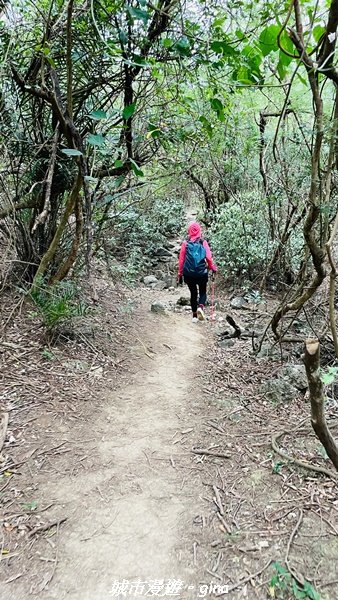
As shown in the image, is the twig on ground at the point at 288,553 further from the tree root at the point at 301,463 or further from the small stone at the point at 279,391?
the small stone at the point at 279,391

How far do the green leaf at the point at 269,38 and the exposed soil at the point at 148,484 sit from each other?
2825 millimetres

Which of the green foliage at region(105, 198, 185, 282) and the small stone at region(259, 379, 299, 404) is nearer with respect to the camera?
the small stone at region(259, 379, 299, 404)

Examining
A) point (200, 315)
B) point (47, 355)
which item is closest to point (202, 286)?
point (200, 315)

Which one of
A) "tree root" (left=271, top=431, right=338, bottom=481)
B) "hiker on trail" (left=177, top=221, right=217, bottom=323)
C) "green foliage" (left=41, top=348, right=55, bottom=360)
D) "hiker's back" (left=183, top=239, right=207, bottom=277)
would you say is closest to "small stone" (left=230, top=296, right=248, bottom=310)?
"hiker on trail" (left=177, top=221, right=217, bottom=323)

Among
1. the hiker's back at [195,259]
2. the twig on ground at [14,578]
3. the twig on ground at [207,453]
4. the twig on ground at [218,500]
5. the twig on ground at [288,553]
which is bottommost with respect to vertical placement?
the twig on ground at [14,578]

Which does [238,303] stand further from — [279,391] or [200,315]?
[279,391]

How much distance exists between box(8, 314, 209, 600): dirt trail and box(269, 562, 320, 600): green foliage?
40 centimetres

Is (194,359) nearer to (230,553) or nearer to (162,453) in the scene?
(162,453)

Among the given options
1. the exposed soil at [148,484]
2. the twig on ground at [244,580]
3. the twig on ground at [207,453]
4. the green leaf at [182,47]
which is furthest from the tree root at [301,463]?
the green leaf at [182,47]

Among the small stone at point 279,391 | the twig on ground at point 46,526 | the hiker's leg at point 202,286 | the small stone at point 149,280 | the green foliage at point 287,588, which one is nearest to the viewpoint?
the green foliage at point 287,588

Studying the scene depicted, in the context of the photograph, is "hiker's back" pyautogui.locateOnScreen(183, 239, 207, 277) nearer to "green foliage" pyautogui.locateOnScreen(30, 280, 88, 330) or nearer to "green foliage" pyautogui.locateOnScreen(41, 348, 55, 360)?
"green foliage" pyautogui.locateOnScreen(30, 280, 88, 330)

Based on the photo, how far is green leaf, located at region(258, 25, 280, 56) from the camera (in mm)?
2449

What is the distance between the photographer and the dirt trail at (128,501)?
76.2 inches

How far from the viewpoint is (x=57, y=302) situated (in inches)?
163
